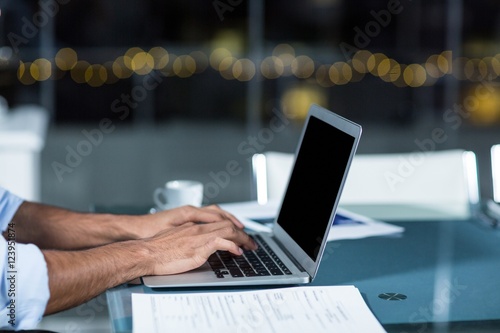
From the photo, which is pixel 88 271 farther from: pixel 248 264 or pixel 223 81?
pixel 223 81

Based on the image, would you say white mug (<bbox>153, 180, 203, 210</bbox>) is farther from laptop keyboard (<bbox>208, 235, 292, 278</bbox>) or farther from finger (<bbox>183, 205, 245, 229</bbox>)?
laptop keyboard (<bbox>208, 235, 292, 278</bbox>)

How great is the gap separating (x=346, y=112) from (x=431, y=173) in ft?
7.98

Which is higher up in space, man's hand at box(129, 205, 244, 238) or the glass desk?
man's hand at box(129, 205, 244, 238)

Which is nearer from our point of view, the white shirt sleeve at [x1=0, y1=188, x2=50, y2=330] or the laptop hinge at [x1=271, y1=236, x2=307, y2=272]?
the white shirt sleeve at [x1=0, y1=188, x2=50, y2=330]

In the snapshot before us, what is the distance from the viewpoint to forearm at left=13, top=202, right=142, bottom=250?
1611 mm

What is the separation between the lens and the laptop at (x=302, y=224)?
51.1 inches

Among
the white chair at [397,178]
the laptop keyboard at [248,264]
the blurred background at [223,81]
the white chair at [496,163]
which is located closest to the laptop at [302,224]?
the laptop keyboard at [248,264]

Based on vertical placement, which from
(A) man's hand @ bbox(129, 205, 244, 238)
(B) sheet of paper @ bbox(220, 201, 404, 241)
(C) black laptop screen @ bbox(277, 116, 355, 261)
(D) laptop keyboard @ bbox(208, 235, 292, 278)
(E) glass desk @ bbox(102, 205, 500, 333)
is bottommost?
(B) sheet of paper @ bbox(220, 201, 404, 241)

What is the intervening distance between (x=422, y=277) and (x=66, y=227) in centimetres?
73

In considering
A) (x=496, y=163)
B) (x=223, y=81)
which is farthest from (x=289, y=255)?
(x=223, y=81)

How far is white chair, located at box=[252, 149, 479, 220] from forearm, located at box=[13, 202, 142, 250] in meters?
0.71

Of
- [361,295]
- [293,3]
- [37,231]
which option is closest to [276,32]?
[293,3]

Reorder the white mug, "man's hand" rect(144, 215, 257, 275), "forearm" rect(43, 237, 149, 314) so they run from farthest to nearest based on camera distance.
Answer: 1. the white mug
2. "man's hand" rect(144, 215, 257, 275)
3. "forearm" rect(43, 237, 149, 314)

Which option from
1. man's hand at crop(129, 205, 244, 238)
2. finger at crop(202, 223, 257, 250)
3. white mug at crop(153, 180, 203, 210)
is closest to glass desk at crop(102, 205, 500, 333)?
finger at crop(202, 223, 257, 250)
